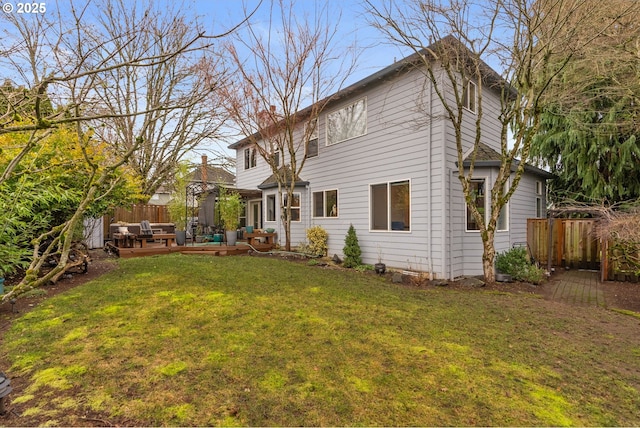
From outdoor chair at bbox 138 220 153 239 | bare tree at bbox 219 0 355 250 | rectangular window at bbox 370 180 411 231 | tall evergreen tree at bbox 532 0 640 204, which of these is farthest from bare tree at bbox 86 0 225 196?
tall evergreen tree at bbox 532 0 640 204

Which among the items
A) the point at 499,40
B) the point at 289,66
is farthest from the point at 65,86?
the point at 289,66

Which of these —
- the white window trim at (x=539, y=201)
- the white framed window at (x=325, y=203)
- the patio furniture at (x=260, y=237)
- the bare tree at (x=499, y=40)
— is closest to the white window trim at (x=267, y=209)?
the patio furniture at (x=260, y=237)

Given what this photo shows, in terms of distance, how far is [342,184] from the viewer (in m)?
10.4

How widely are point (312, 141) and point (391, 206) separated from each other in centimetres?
436

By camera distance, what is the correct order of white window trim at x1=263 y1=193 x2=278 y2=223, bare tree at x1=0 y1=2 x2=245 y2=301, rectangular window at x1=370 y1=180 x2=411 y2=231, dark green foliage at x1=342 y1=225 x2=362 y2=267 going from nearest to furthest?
1. bare tree at x1=0 y1=2 x2=245 y2=301
2. rectangular window at x1=370 y1=180 x2=411 y2=231
3. dark green foliage at x1=342 y1=225 x2=362 y2=267
4. white window trim at x1=263 y1=193 x2=278 y2=223

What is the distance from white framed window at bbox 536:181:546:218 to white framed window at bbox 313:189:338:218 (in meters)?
6.86

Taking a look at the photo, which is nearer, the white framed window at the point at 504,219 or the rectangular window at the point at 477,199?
the rectangular window at the point at 477,199

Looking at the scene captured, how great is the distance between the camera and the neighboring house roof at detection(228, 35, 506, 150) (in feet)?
23.4

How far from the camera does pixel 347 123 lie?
10.3m

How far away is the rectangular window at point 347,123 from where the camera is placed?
9.74 meters

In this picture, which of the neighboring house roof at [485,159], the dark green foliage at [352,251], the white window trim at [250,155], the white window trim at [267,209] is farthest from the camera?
the white window trim at [250,155]

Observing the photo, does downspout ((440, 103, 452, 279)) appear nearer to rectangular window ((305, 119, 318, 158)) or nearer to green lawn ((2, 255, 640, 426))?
green lawn ((2, 255, 640, 426))

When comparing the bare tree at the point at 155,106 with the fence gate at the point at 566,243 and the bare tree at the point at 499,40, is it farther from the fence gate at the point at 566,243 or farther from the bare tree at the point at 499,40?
the fence gate at the point at 566,243

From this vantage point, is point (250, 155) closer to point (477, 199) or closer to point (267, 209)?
point (267, 209)
